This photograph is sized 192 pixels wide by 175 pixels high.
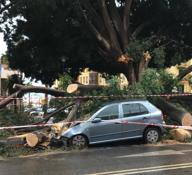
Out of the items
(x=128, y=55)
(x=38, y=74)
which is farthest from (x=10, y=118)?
(x=38, y=74)

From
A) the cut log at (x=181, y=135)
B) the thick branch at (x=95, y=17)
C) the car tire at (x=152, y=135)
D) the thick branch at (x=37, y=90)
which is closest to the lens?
the car tire at (x=152, y=135)

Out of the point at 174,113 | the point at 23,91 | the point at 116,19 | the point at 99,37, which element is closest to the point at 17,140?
the point at 23,91

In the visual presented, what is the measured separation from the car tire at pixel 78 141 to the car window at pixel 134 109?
1.79 meters

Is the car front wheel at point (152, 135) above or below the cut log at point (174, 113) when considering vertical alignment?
below

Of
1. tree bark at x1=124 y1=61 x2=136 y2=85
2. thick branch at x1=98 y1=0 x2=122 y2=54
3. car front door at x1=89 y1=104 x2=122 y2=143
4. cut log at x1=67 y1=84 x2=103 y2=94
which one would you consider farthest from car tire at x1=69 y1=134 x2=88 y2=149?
thick branch at x1=98 y1=0 x2=122 y2=54

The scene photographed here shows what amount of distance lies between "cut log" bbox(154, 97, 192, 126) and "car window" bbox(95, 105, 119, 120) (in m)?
3.17

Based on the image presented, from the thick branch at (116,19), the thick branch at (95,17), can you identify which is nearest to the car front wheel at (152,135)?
the thick branch at (116,19)

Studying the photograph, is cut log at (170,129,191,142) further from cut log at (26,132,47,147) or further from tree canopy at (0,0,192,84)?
tree canopy at (0,0,192,84)

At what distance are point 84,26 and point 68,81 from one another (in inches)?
255

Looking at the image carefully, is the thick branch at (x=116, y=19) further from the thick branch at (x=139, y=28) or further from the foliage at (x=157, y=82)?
the foliage at (x=157, y=82)

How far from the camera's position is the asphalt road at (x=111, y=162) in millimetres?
12091

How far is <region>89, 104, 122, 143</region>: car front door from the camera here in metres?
17.7

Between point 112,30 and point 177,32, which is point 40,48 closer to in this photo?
point 112,30

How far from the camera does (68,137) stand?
17.5m
